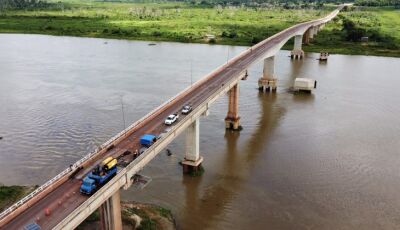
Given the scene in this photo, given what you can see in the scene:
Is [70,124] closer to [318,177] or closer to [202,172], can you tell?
[202,172]

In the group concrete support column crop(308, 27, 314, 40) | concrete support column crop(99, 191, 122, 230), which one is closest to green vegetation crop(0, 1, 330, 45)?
concrete support column crop(308, 27, 314, 40)

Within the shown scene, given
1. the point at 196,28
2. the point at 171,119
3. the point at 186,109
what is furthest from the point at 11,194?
the point at 196,28

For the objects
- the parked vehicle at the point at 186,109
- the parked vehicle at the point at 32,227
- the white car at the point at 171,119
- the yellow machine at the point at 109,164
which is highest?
the parked vehicle at the point at 186,109

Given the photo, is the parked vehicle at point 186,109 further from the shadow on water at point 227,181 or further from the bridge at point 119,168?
the shadow on water at point 227,181

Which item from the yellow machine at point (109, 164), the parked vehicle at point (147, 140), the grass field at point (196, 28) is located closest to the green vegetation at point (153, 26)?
the grass field at point (196, 28)

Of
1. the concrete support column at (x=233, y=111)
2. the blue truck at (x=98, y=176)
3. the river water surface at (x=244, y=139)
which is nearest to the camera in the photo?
the blue truck at (x=98, y=176)

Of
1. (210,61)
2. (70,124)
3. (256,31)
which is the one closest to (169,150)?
(70,124)
